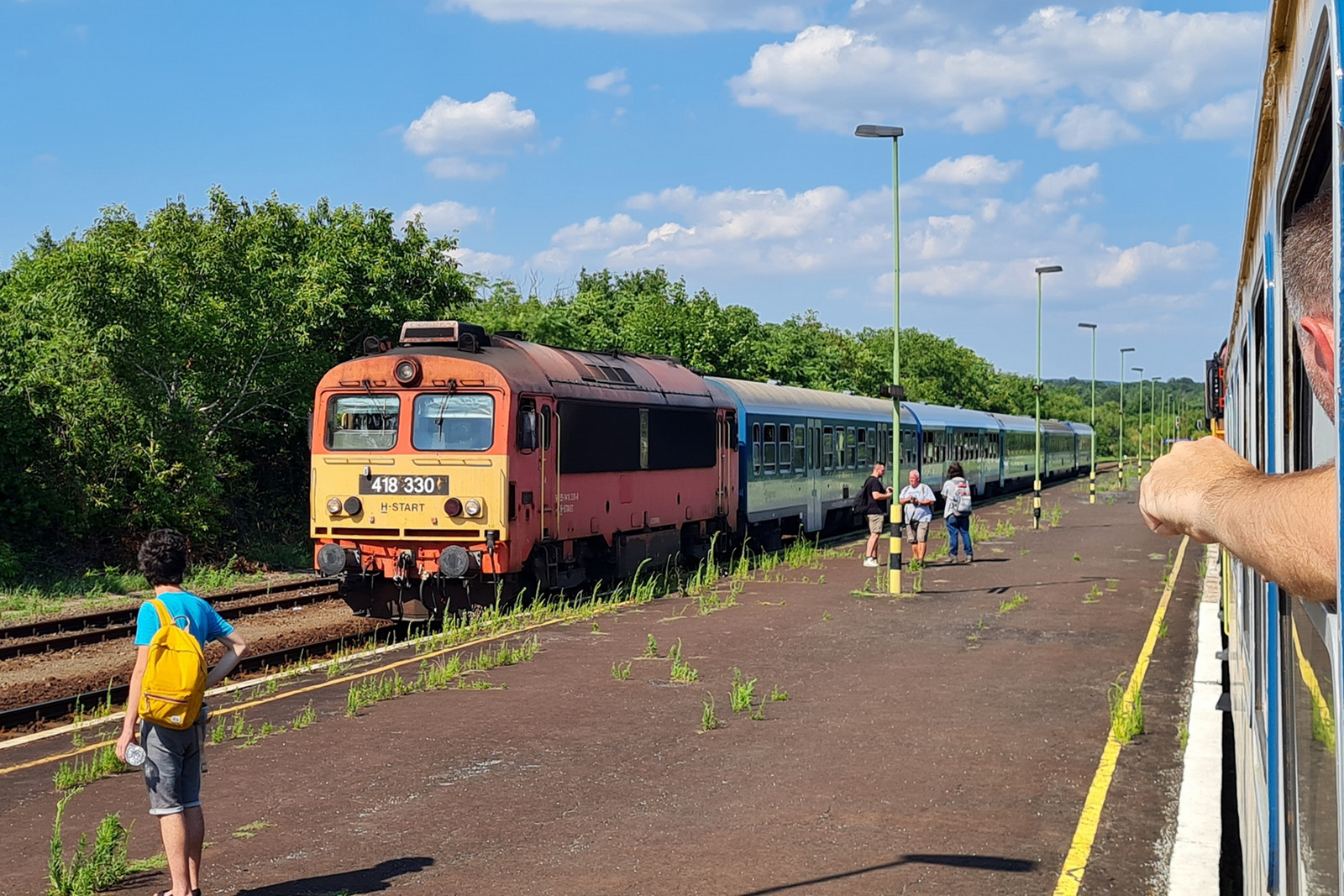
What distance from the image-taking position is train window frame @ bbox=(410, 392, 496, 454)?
15.9 metres

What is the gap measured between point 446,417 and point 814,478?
1410 cm

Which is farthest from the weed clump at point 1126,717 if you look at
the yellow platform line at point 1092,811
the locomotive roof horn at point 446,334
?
the locomotive roof horn at point 446,334

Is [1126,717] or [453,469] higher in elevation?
[453,469]

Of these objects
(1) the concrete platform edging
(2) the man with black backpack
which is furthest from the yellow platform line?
(2) the man with black backpack

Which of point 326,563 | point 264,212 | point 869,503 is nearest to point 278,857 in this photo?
point 326,563

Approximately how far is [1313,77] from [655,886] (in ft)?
18.4

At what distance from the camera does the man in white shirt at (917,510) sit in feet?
72.5

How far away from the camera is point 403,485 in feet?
53.1

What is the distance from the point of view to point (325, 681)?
12.6 m

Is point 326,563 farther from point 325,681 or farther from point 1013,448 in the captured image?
point 1013,448

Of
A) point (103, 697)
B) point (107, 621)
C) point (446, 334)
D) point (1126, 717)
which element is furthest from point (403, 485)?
point (1126, 717)

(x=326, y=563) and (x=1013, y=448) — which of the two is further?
(x=1013, y=448)

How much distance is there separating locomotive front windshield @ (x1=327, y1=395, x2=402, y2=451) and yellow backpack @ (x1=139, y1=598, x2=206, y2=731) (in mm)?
10243

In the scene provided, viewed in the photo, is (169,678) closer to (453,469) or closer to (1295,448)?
(1295,448)
